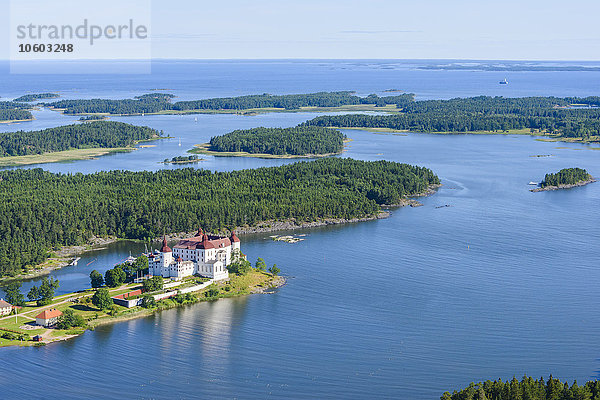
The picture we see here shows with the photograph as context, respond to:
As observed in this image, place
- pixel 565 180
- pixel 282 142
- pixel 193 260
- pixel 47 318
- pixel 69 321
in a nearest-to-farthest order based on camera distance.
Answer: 1. pixel 47 318
2. pixel 69 321
3. pixel 193 260
4. pixel 565 180
5. pixel 282 142

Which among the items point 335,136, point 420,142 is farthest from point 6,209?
point 420,142

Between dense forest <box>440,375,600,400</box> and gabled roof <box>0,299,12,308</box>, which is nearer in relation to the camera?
dense forest <box>440,375,600,400</box>

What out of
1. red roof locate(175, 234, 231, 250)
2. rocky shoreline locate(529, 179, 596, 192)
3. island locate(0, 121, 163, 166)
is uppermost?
island locate(0, 121, 163, 166)

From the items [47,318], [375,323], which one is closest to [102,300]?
[47,318]

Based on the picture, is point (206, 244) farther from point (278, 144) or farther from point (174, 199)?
point (278, 144)

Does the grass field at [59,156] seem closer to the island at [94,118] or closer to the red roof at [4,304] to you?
the island at [94,118]

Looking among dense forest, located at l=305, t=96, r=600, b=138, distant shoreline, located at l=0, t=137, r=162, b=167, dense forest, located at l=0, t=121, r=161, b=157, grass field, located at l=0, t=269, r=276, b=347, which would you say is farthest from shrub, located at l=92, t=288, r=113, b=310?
dense forest, located at l=305, t=96, r=600, b=138

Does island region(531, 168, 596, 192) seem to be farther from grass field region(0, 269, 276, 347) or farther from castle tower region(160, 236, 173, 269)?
castle tower region(160, 236, 173, 269)
